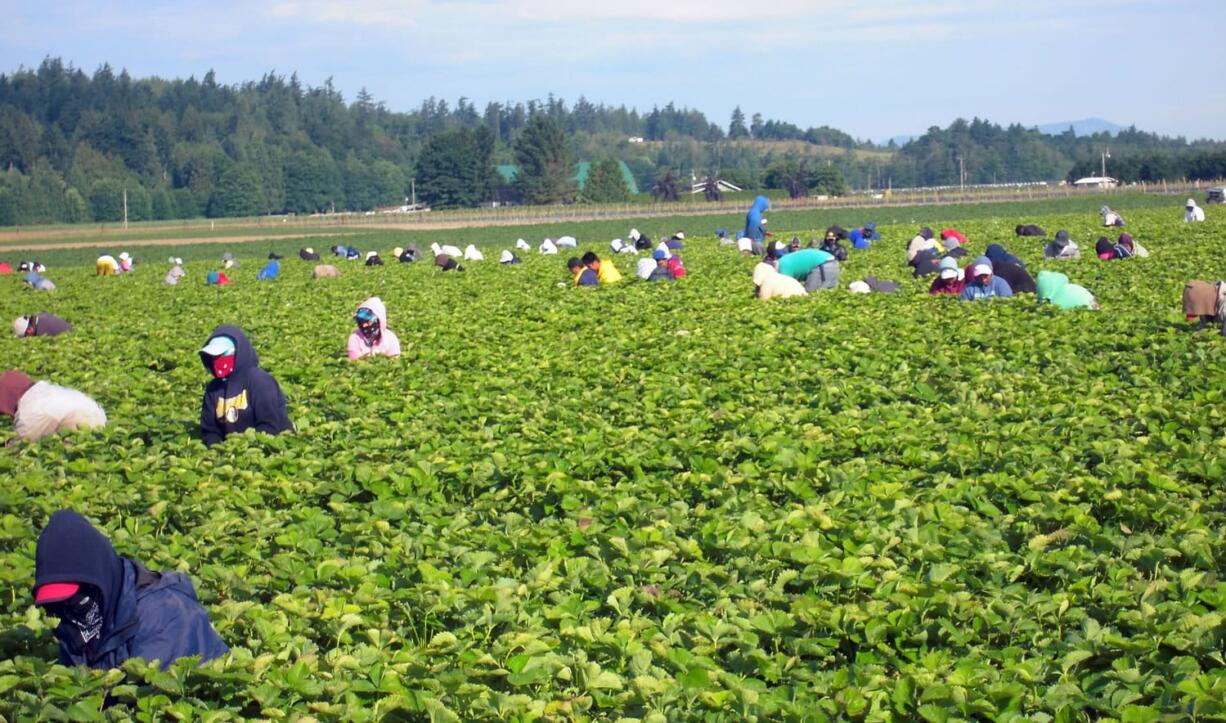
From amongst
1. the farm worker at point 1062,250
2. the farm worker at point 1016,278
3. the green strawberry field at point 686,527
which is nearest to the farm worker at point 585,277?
the farm worker at point 1016,278

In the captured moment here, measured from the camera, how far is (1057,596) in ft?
17.9

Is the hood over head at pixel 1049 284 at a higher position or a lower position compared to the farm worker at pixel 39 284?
higher

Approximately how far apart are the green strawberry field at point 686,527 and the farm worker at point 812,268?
18.5 ft

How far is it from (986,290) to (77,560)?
46.8 feet

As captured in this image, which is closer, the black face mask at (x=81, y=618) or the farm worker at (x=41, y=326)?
the black face mask at (x=81, y=618)

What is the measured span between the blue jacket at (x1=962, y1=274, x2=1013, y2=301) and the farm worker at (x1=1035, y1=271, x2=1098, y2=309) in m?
0.52

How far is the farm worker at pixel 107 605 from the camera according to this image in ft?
15.7

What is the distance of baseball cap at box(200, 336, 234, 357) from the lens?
31.7 ft

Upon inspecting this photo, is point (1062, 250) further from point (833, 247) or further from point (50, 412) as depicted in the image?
point (50, 412)

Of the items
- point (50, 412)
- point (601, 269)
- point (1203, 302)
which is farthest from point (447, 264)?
point (50, 412)

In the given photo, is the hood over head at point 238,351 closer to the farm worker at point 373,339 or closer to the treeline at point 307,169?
the farm worker at point 373,339

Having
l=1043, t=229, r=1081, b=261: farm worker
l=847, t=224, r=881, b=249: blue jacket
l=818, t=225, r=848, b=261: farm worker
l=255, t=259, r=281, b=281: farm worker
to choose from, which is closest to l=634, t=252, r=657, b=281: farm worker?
l=818, t=225, r=848, b=261: farm worker

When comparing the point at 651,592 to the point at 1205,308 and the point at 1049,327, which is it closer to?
the point at 1049,327

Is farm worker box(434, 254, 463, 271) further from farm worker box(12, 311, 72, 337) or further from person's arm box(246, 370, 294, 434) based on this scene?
person's arm box(246, 370, 294, 434)
